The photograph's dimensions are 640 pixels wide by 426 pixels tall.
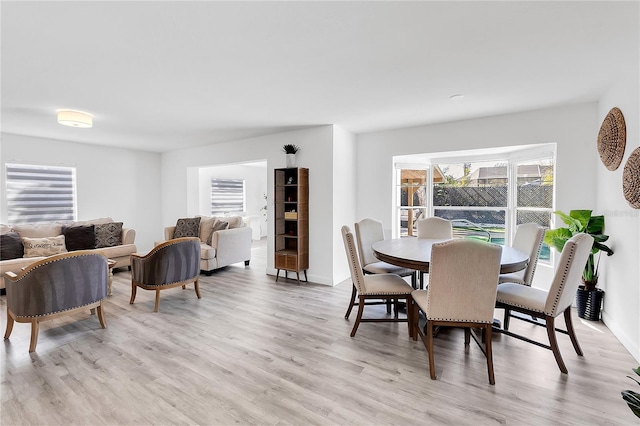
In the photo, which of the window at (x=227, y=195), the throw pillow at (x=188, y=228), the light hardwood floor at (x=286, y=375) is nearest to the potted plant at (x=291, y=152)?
the throw pillow at (x=188, y=228)

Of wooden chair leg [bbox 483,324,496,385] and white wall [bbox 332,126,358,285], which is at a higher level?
white wall [bbox 332,126,358,285]

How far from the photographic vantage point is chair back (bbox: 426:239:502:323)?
202 centimetres

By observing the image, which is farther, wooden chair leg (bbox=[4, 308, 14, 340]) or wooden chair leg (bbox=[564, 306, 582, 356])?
wooden chair leg (bbox=[4, 308, 14, 340])

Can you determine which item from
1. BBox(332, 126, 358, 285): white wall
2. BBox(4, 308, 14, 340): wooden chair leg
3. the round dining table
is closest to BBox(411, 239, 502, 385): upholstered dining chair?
the round dining table

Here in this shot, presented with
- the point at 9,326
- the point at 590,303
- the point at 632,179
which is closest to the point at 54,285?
the point at 9,326

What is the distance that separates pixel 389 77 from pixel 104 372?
3396 millimetres

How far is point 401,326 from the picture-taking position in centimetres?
303

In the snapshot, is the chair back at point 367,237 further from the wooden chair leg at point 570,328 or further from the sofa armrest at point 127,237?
the sofa armrest at point 127,237

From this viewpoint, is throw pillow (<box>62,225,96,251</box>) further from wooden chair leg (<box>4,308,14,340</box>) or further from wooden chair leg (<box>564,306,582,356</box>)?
wooden chair leg (<box>564,306,582,356</box>)

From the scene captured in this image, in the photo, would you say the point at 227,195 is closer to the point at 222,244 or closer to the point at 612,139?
the point at 222,244

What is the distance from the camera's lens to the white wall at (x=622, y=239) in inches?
95.6

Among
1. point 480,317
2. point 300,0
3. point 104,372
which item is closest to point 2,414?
point 104,372

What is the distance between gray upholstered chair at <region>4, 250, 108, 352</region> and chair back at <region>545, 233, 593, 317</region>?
4033 millimetres

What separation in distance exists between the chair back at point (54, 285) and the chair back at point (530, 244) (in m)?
4.35
